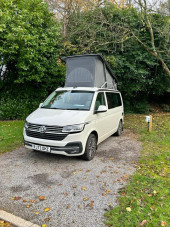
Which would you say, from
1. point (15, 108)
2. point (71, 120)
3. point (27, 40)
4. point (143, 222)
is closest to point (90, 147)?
point (71, 120)

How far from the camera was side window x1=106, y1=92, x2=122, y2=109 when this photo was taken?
6452 millimetres

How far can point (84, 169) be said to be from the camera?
4.55m

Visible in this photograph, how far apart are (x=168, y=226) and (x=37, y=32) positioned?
421 inches

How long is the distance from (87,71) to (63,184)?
4.32m

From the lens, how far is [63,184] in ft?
12.5

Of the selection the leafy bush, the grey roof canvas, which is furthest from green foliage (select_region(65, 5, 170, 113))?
the grey roof canvas

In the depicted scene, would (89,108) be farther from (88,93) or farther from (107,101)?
(107,101)

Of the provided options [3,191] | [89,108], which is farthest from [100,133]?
[3,191]

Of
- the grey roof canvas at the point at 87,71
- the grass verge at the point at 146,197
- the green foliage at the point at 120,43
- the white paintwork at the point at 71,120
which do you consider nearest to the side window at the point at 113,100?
the grey roof canvas at the point at 87,71

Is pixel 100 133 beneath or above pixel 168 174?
above

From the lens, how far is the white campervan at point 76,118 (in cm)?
445

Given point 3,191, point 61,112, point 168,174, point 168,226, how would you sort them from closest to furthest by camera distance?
point 168,226
point 3,191
point 168,174
point 61,112

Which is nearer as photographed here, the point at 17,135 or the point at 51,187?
the point at 51,187

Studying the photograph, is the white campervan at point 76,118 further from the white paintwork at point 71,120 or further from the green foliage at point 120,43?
the green foliage at point 120,43
